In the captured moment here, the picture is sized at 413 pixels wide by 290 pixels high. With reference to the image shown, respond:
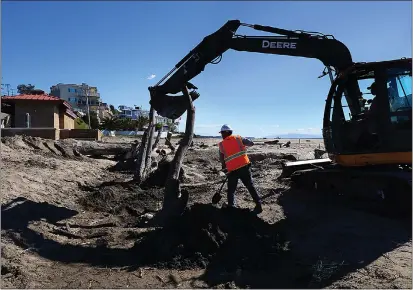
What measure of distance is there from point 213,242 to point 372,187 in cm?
346

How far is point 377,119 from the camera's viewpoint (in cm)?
683

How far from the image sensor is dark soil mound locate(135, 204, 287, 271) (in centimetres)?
514

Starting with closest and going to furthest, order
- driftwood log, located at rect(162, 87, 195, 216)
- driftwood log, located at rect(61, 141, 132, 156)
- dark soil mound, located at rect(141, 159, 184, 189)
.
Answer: driftwood log, located at rect(162, 87, 195, 216) → dark soil mound, located at rect(141, 159, 184, 189) → driftwood log, located at rect(61, 141, 132, 156)

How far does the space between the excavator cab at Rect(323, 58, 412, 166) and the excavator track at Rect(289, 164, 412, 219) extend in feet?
0.72

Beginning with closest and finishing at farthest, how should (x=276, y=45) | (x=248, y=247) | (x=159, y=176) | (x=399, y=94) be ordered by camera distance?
(x=248, y=247) → (x=399, y=94) → (x=276, y=45) → (x=159, y=176)

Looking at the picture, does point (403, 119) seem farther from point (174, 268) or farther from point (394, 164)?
point (174, 268)

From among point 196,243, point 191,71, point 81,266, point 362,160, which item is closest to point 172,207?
point 196,243

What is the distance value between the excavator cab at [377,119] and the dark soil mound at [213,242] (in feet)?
7.93

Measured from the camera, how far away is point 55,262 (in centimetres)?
536

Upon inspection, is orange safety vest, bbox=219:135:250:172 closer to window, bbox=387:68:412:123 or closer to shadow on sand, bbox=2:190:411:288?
shadow on sand, bbox=2:190:411:288

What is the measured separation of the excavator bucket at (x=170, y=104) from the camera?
28.0 ft

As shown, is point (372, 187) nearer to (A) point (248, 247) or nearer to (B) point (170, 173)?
(A) point (248, 247)

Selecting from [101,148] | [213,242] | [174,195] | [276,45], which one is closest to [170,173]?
[174,195]

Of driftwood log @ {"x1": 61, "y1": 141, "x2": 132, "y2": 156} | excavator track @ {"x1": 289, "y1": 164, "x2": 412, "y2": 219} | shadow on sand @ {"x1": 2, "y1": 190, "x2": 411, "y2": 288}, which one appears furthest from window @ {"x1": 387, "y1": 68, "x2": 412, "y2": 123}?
driftwood log @ {"x1": 61, "y1": 141, "x2": 132, "y2": 156}
